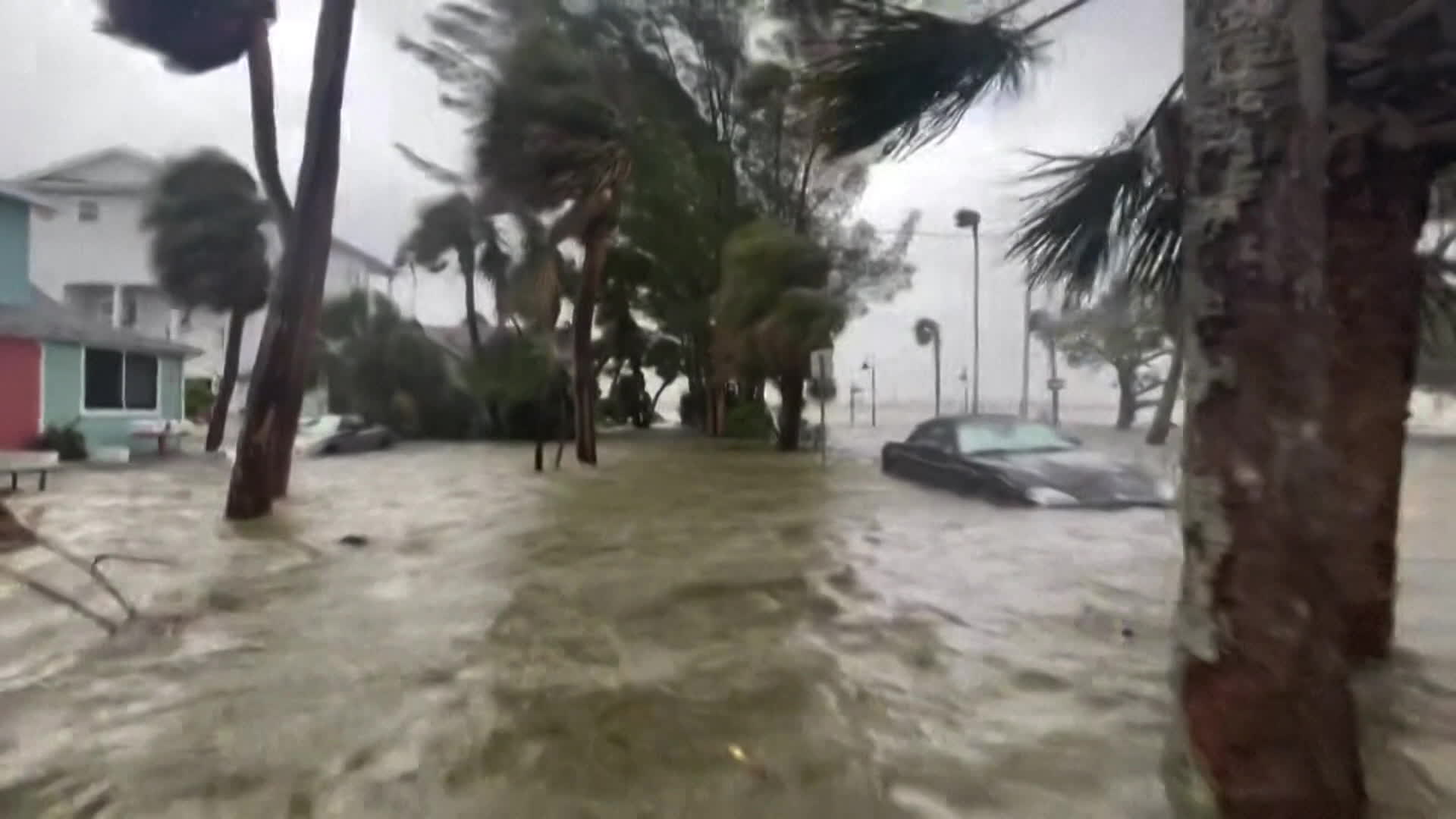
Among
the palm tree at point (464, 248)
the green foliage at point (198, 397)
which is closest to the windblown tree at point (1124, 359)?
the palm tree at point (464, 248)

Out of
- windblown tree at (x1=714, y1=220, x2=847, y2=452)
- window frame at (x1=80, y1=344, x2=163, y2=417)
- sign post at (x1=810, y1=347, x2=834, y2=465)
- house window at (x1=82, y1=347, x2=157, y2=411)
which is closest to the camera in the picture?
window frame at (x1=80, y1=344, x2=163, y2=417)

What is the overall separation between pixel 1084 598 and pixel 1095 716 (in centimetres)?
282

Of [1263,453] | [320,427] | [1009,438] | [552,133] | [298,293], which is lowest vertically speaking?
[320,427]

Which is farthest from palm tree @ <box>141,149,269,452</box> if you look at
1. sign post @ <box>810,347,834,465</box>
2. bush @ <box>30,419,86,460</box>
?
sign post @ <box>810,347,834,465</box>

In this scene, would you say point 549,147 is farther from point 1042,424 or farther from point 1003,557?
point 1003,557

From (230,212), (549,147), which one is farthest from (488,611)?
(230,212)

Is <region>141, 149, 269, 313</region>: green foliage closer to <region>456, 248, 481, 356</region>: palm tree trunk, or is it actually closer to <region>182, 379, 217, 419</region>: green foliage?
<region>182, 379, 217, 419</region>: green foliage

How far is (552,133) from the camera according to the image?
18672 mm

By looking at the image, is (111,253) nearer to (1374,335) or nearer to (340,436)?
(340,436)

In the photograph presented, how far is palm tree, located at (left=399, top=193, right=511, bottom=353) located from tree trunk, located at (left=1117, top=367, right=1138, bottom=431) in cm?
1748

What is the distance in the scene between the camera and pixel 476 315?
3666 centimetres

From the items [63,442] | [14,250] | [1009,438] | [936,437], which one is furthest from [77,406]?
[1009,438]

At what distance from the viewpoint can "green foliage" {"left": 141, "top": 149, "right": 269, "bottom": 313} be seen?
24938mm

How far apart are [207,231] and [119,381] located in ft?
15.9
